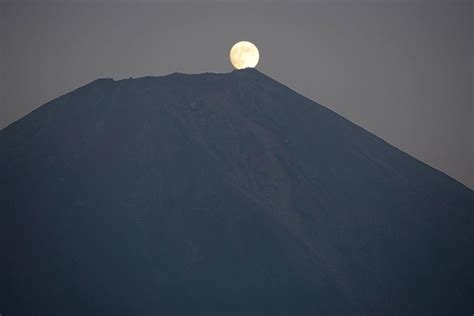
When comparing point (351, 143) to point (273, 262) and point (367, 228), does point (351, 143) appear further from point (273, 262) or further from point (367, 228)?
point (273, 262)

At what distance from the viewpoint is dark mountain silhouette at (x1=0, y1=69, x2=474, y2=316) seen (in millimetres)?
44000

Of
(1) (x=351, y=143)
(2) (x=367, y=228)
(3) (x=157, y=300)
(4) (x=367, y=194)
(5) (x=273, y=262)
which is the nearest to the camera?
(3) (x=157, y=300)

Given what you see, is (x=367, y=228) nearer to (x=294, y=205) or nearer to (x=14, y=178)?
(x=294, y=205)

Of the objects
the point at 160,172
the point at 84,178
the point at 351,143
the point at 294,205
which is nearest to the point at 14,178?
the point at 84,178

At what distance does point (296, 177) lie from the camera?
64188 millimetres

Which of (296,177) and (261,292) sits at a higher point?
(296,177)

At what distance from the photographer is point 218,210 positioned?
53.2 meters

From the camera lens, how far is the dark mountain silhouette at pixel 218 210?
144 feet

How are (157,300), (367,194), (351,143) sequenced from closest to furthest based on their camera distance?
1. (157,300)
2. (367,194)
3. (351,143)

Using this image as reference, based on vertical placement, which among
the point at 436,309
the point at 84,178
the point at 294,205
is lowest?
the point at 436,309

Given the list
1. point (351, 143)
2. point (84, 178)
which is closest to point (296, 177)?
point (351, 143)

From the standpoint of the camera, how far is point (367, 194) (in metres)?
62.2

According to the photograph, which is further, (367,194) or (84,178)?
(367,194)

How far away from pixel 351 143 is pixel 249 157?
41.4 ft
